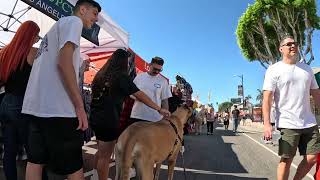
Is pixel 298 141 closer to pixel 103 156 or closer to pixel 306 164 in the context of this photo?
pixel 306 164

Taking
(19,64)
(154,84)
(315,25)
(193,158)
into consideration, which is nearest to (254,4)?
(315,25)

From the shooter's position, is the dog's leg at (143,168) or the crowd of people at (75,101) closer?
the crowd of people at (75,101)

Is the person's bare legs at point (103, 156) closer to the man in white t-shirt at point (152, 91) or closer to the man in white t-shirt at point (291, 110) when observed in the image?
the man in white t-shirt at point (152, 91)

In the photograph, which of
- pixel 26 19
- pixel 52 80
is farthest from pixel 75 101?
pixel 26 19

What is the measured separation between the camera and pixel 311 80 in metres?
5.52

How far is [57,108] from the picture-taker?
338 cm

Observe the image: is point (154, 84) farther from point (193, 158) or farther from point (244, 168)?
point (193, 158)

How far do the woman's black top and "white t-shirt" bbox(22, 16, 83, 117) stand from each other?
3.94ft

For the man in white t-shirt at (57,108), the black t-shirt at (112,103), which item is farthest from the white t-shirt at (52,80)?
the black t-shirt at (112,103)

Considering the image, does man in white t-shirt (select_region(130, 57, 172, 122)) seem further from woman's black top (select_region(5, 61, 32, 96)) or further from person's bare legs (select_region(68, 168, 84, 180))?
person's bare legs (select_region(68, 168, 84, 180))

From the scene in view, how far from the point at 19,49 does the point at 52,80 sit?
4.28 feet

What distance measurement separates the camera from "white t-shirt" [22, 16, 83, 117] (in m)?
3.39

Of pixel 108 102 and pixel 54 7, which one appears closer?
pixel 108 102

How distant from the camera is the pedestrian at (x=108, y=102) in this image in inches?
216
